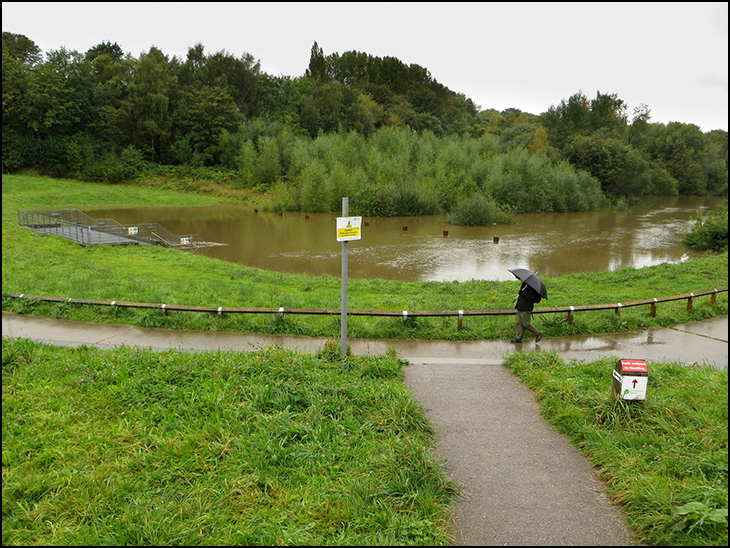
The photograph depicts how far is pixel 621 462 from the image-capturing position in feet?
16.4

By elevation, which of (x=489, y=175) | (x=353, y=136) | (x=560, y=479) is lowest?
(x=560, y=479)

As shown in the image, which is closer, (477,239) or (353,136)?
(477,239)

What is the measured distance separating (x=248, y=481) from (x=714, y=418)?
4936mm

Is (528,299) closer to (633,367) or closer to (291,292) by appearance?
(633,367)

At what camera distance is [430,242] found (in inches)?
1178

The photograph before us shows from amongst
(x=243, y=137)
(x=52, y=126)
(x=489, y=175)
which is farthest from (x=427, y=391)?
(x=52, y=126)

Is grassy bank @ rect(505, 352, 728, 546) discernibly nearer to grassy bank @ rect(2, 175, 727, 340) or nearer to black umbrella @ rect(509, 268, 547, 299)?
black umbrella @ rect(509, 268, 547, 299)

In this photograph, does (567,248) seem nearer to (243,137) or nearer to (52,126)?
(243,137)

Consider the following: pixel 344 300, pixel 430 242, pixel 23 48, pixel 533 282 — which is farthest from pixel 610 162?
pixel 23 48

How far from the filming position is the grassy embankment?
418 cm

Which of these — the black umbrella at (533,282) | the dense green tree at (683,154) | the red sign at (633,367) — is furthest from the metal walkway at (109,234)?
the dense green tree at (683,154)

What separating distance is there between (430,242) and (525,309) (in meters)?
20.6

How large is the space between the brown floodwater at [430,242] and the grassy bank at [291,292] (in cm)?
379

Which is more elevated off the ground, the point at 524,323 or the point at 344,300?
the point at 344,300
